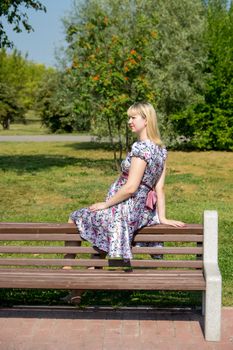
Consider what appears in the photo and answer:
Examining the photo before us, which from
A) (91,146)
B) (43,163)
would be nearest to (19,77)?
(91,146)

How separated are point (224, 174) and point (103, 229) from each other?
465 inches

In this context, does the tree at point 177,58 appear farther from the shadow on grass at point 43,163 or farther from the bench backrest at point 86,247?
the bench backrest at point 86,247

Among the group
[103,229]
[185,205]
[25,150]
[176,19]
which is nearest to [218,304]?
[103,229]

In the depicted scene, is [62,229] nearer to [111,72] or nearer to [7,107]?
[111,72]

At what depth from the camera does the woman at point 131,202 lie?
15.9 feet

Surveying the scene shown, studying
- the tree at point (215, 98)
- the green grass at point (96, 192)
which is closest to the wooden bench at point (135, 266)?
the green grass at point (96, 192)

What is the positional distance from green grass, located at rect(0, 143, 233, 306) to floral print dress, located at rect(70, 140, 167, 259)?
0.82 metres

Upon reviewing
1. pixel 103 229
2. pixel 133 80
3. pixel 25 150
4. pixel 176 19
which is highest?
pixel 176 19

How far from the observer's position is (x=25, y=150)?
2542 centimetres

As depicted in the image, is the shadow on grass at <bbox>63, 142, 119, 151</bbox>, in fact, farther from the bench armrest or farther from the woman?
the bench armrest

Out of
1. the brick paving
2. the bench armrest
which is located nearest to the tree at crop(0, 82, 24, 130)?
the brick paving

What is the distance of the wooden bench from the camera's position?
181 inches

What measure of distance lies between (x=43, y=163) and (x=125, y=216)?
14282 millimetres

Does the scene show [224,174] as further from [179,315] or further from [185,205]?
[179,315]
